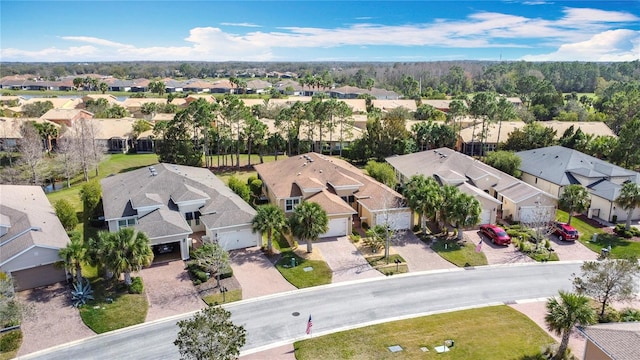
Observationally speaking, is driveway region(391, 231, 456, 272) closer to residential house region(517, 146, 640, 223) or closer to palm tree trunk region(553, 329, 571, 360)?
palm tree trunk region(553, 329, 571, 360)

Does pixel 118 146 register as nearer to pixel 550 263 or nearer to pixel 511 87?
pixel 550 263

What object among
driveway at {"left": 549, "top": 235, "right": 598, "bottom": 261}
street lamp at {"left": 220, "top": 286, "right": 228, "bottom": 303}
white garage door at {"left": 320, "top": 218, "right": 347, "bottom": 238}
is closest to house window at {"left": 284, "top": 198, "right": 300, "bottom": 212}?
white garage door at {"left": 320, "top": 218, "right": 347, "bottom": 238}

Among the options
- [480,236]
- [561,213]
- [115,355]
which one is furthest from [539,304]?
[115,355]

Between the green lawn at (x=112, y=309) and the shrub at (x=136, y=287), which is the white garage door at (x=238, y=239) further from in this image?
the green lawn at (x=112, y=309)

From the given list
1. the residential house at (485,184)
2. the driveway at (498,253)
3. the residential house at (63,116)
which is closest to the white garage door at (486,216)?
the residential house at (485,184)

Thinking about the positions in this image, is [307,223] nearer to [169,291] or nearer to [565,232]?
[169,291]

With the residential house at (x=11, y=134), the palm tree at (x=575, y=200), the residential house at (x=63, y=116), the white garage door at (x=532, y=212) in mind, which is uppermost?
the residential house at (x=63, y=116)
